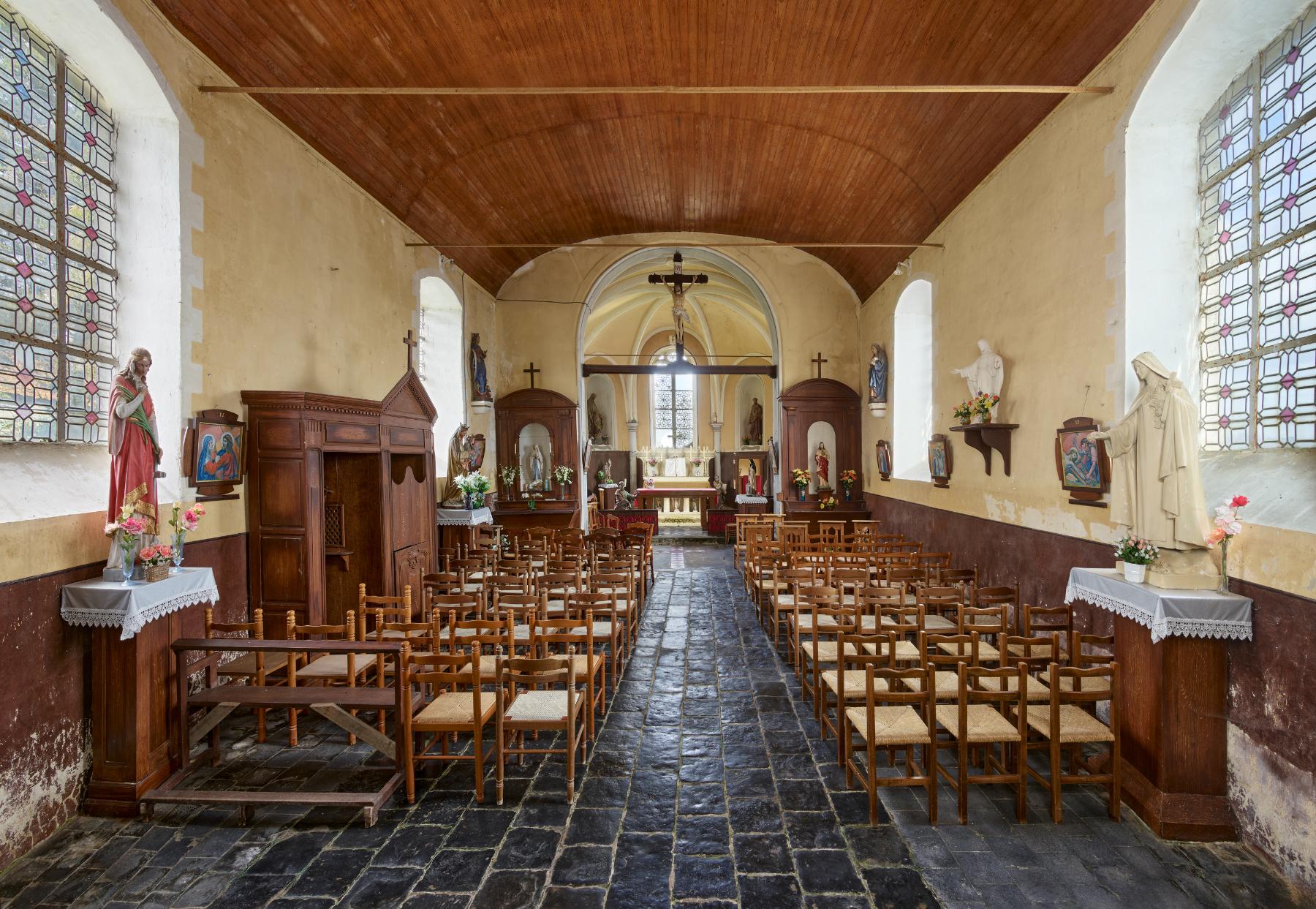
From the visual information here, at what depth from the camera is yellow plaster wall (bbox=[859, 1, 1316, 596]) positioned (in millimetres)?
5133

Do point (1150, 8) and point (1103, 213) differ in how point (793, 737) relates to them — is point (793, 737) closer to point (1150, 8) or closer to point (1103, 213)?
point (1103, 213)

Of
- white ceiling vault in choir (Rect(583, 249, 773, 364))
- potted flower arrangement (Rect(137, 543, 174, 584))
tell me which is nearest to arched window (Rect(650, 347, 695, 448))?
white ceiling vault in choir (Rect(583, 249, 773, 364))

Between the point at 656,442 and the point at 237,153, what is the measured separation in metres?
19.0

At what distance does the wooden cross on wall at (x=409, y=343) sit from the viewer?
30.9 feet

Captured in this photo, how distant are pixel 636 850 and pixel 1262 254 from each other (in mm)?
5303

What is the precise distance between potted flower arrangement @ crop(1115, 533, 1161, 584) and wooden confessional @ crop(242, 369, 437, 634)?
621cm

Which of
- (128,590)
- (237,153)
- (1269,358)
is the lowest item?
(128,590)

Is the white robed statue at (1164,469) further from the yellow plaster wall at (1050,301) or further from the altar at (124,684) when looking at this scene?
the altar at (124,684)

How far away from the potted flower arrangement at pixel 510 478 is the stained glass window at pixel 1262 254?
1111 cm

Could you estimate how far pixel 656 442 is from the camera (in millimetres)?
24562

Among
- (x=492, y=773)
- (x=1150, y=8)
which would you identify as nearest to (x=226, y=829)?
(x=492, y=773)

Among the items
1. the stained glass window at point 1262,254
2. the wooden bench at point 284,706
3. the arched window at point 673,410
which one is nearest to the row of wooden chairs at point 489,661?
the wooden bench at point 284,706

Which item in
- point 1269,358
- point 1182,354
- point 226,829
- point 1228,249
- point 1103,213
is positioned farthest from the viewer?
point 1103,213

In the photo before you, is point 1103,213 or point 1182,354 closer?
point 1182,354
